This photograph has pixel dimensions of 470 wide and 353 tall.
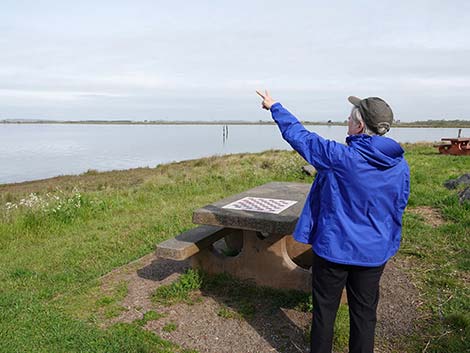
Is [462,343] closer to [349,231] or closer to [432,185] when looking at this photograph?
[349,231]

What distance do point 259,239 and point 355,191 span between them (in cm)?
192

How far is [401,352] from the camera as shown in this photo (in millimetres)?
3201

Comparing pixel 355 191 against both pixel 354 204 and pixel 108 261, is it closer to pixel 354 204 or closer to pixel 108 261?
pixel 354 204

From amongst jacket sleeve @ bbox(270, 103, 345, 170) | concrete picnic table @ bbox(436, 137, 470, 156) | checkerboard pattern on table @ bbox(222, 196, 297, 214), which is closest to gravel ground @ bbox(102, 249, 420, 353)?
checkerboard pattern on table @ bbox(222, 196, 297, 214)

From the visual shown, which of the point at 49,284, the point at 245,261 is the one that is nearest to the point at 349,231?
the point at 245,261

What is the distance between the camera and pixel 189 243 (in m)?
3.94

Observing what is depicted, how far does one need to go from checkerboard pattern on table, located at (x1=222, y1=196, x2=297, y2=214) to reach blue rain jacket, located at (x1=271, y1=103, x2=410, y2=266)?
1.31m

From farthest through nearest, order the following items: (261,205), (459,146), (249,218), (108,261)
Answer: (459,146) → (108,261) → (261,205) → (249,218)

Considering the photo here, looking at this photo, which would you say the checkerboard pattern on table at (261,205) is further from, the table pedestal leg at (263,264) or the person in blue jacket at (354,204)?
the person in blue jacket at (354,204)

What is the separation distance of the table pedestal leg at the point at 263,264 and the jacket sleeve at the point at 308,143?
1793mm

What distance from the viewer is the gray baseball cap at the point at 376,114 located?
2.49 metres

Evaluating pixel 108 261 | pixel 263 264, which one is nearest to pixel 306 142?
pixel 263 264

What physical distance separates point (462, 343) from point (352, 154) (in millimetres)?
1888

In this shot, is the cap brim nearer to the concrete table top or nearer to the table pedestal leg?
the concrete table top
